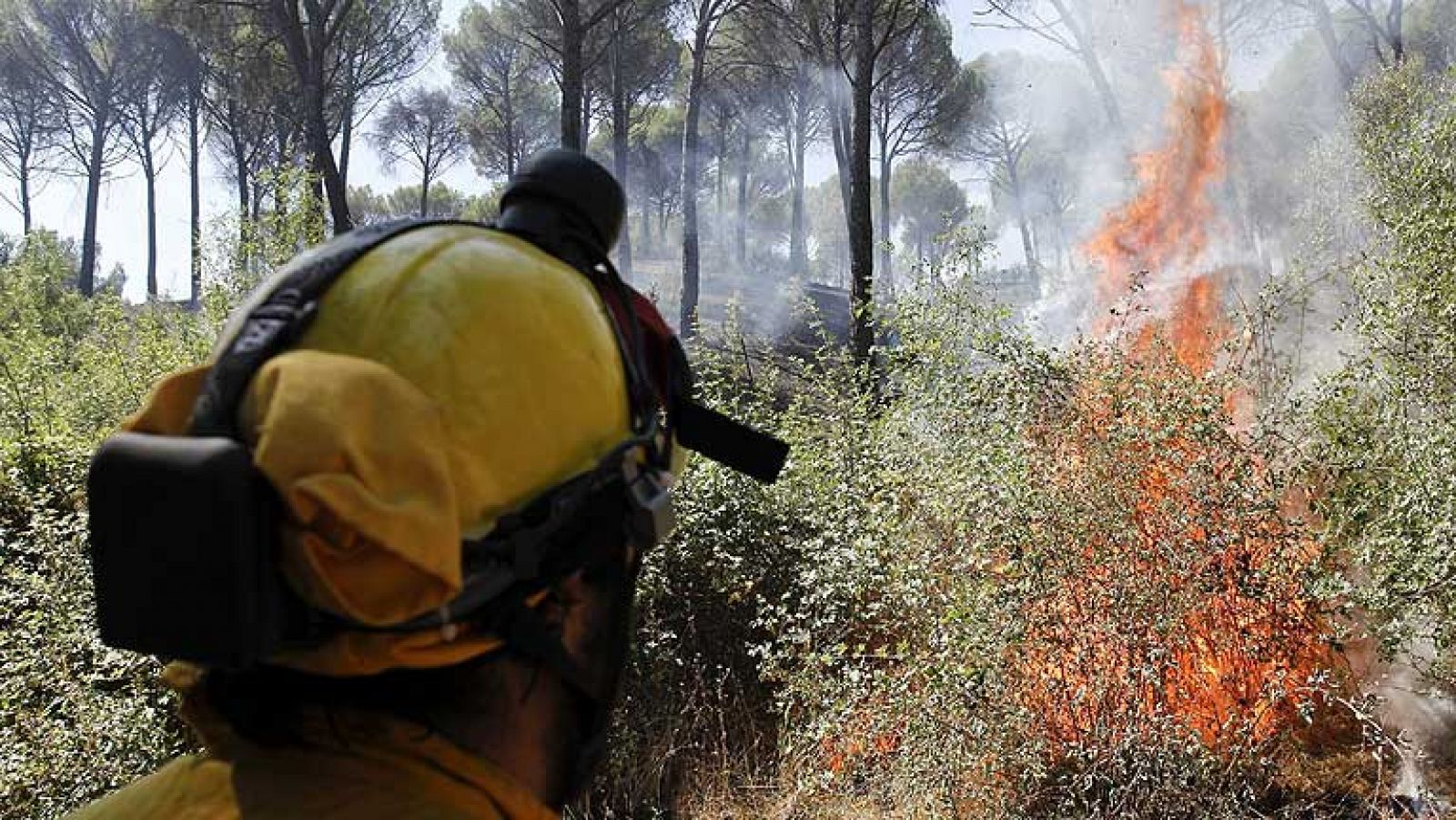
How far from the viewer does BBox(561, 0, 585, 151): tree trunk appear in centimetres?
1151

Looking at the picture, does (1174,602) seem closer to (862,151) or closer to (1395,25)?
(862,151)

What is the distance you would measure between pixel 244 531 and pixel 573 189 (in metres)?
0.61

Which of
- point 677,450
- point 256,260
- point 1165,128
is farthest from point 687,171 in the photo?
point 677,450

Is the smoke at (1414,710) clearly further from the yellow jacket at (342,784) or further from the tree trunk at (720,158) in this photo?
the tree trunk at (720,158)

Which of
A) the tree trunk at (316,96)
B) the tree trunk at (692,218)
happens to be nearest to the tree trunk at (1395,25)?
the tree trunk at (692,218)

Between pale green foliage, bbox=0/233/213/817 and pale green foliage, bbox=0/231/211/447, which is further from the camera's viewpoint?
pale green foliage, bbox=0/231/211/447

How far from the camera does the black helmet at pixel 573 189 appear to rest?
4.02 ft

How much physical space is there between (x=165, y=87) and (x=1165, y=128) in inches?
1098

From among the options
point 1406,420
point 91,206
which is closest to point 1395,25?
point 1406,420

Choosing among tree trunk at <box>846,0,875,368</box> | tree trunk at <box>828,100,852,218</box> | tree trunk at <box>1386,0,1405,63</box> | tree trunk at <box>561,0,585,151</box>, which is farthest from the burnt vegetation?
tree trunk at <box>828,100,852,218</box>

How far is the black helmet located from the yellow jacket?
651mm

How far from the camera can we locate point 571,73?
11.5 m

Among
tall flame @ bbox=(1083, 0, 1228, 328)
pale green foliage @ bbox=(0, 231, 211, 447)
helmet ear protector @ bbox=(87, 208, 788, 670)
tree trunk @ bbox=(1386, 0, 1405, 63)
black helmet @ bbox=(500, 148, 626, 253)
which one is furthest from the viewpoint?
tree trunk @ bbox=(1386, 0, 1405, 63)

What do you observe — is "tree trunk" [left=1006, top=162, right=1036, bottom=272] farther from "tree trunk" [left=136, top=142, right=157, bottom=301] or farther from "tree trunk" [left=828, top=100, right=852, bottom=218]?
"tree trunk" [left=136, top=142, right=157, bottom=301]
